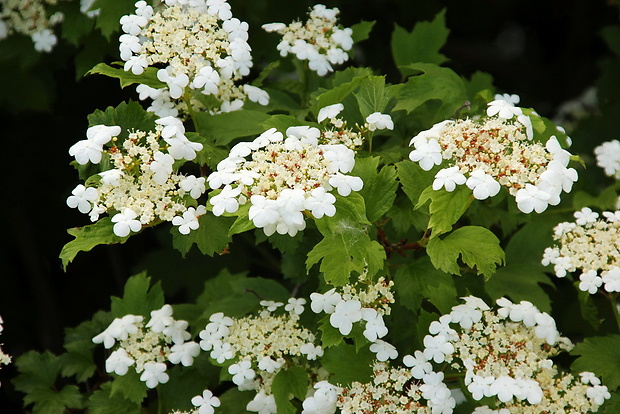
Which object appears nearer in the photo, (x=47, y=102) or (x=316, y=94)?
(x=316, y=94)

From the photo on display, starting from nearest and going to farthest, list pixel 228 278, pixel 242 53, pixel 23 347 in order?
pixel 242 53 → pixel 228 278 → pixel 23 347

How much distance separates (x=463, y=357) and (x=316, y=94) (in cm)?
108

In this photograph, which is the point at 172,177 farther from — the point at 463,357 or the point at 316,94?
the point at 463,357

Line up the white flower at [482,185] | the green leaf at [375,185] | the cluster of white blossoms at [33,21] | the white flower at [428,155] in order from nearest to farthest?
the white flower at [482,185]
the white flower at [428,155]
the green leaf at [375,185]
the cluster of white blossoms at [33,21]

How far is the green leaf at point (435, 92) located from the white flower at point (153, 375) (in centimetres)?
126

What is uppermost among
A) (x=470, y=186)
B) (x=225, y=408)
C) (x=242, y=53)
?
(x=242, y=53)

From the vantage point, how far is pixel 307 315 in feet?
8.02

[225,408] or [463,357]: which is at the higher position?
[463,357]

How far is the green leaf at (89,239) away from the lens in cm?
197

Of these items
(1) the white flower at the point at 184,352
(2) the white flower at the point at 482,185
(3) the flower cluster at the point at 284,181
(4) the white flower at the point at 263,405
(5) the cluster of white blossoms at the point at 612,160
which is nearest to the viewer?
(3) the flower cluster at the point at 284,181

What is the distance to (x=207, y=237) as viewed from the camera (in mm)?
2086

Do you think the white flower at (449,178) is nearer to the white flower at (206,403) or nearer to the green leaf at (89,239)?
the green leaf at (89,239)

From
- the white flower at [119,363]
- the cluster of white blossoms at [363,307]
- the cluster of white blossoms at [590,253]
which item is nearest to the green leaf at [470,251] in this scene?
the cluster of white blossoms at [363,307]

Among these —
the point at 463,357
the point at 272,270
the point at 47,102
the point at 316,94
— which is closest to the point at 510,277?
the point at 463,357
